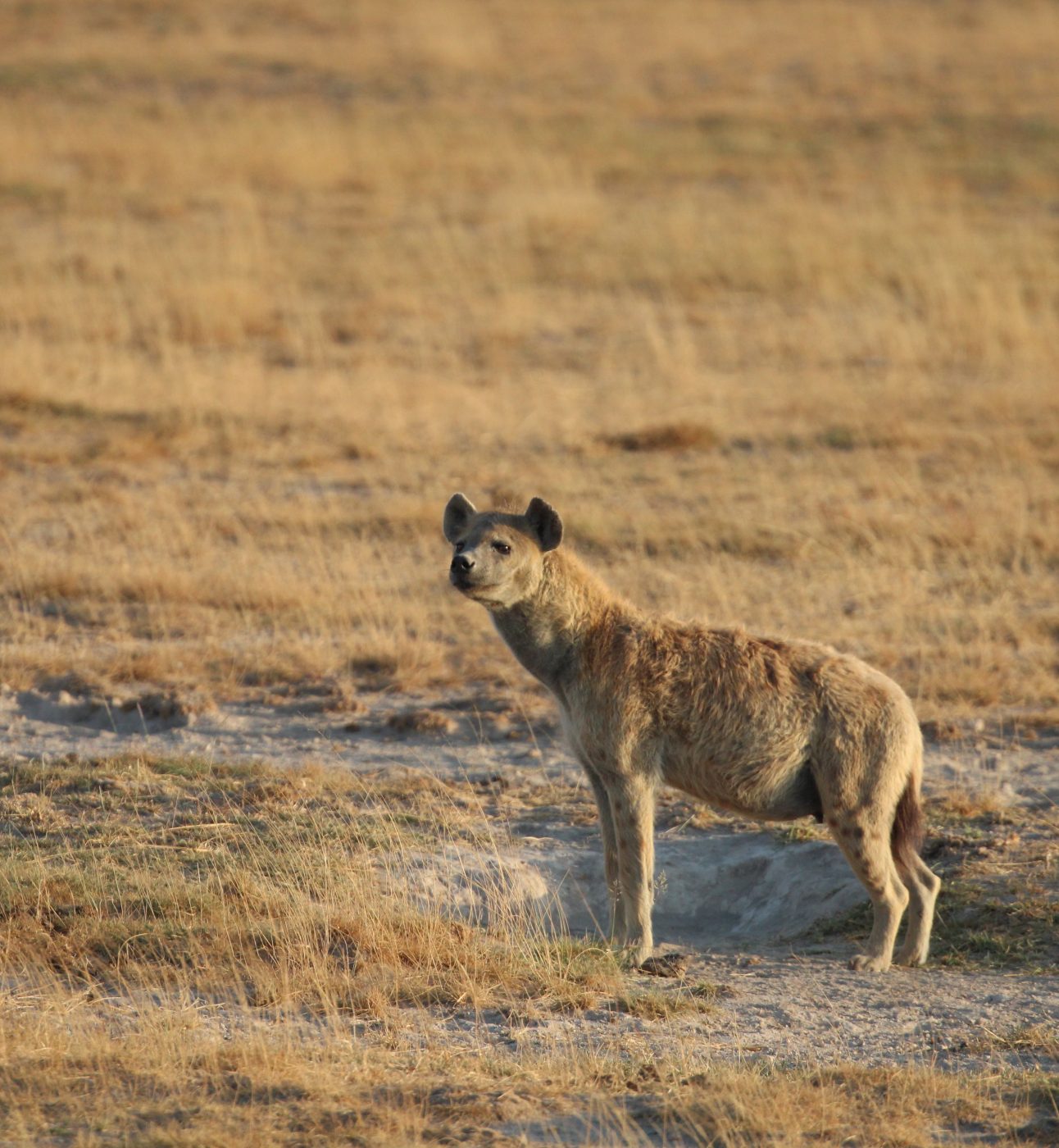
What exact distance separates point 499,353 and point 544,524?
1070 cm

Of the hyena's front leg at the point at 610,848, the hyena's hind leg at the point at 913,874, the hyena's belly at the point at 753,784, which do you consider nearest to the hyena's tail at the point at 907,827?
the hyena's hind leg at the point at 913,874

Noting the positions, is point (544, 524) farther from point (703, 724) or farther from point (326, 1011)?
point (326, 1011)

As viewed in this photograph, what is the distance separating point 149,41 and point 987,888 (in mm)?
29662

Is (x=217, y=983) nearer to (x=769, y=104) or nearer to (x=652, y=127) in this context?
(x=652, y=127)

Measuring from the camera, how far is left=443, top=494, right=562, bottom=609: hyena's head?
606 centimetres

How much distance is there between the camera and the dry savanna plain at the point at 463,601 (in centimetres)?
524

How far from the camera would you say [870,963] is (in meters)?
6.18

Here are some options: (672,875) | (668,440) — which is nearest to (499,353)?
(668,440)

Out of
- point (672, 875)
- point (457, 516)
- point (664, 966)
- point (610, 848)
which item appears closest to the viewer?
point (664, 966)

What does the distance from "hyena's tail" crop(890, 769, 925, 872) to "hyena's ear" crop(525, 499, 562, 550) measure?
149 centimetres

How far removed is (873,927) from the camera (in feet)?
20.4

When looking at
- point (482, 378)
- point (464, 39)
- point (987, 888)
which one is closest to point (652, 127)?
point (464, 39)

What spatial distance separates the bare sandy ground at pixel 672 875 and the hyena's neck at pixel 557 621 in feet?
2.86

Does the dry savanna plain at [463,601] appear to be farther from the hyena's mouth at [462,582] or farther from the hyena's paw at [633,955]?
the hyena's mouth at [462,582]
